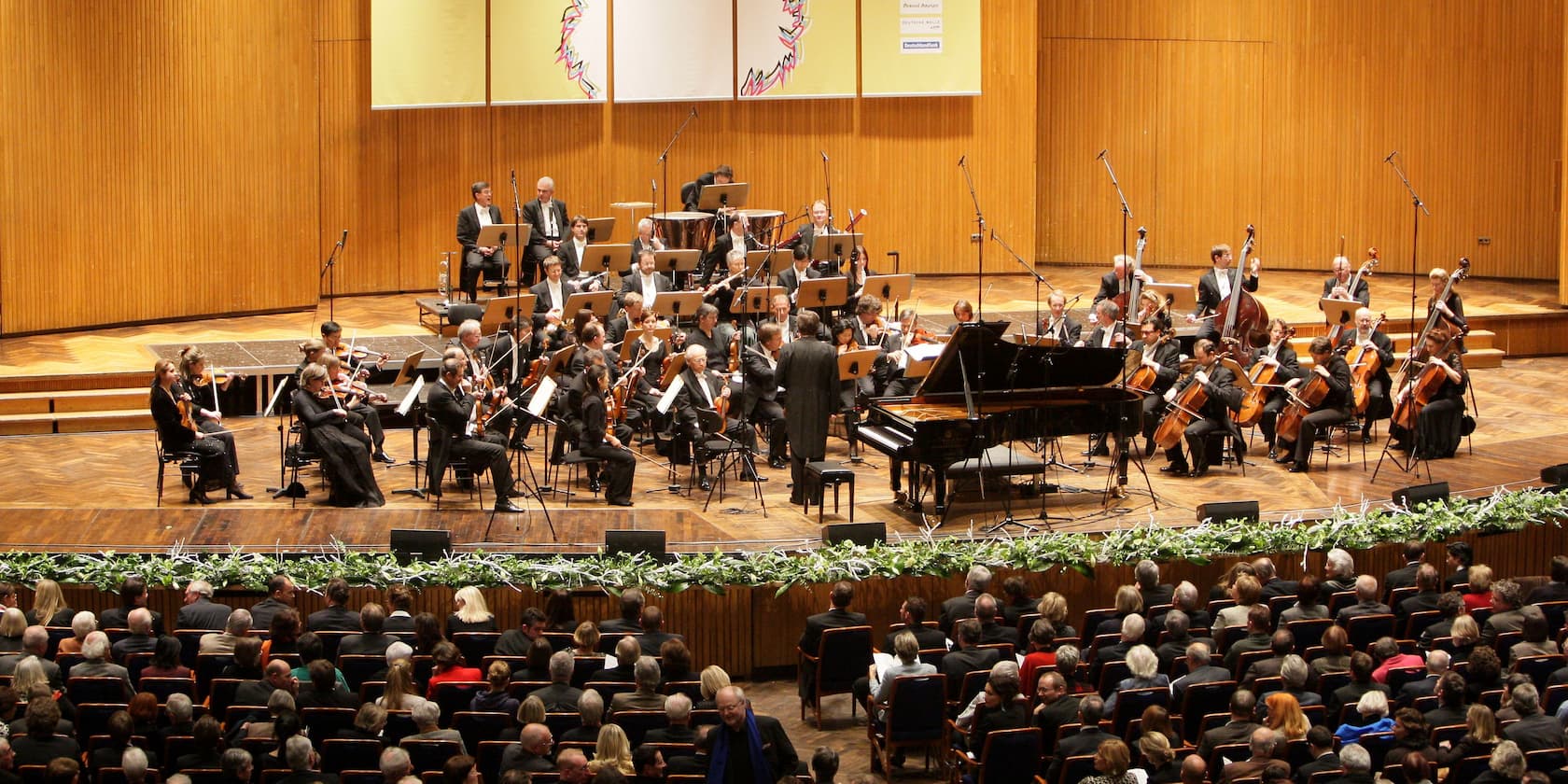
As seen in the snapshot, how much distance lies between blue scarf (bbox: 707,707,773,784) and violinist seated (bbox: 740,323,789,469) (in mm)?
6008

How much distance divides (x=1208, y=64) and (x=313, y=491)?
13.0 m

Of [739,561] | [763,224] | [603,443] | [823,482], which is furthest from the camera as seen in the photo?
[763,224]

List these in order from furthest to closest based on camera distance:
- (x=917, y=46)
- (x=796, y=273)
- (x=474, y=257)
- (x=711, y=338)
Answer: (x=917, y=46), (x=474, y=257), (x=796, y=273), (x=711, y=338)

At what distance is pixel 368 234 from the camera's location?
19.6 m

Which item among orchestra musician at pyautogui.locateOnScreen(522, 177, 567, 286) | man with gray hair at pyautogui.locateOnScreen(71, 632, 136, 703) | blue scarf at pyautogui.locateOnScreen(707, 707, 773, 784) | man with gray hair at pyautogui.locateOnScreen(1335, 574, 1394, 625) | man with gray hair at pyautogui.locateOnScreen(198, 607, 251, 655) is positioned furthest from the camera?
orchestra musician at pyautogui.locateOnScreen(522, 177, 567, 286)

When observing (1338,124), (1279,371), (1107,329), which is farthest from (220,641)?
(1338,124)

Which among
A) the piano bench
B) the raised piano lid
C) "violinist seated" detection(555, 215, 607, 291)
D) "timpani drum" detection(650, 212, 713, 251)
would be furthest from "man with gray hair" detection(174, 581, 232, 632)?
"timpani drum" detection(650, 212, 713, 251)

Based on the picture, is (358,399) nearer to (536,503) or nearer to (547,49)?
(536,503)

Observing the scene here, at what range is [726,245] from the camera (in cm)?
1670

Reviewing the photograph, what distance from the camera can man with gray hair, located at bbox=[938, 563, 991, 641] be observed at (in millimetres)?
9523

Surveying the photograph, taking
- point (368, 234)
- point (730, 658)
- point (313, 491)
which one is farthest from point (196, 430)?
point (368, 234)

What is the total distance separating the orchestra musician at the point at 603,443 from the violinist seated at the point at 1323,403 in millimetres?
5153

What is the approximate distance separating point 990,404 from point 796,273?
3910 mm

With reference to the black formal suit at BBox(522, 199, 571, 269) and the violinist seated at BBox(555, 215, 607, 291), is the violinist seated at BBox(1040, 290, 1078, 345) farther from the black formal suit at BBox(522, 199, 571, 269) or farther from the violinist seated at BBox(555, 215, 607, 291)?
the black formal suit at BBox(522, 199, 571, 269)
